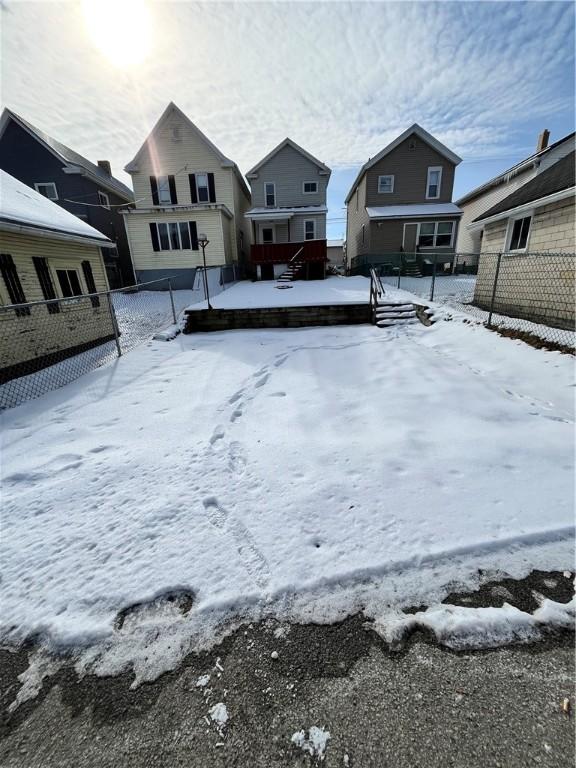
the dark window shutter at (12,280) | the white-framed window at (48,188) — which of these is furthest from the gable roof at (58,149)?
the dark window shutter at (12,280)

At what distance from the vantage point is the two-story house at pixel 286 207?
59.5 ft

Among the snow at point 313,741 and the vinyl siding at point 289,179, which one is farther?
the vinyl siding at point 289,179

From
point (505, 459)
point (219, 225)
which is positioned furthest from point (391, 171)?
point (505, 459)

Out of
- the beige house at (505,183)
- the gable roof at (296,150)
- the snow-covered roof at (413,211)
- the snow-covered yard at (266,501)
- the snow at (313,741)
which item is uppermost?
the gable roof at (296,150)

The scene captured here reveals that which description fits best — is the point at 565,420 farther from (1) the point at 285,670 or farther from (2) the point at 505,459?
(1) the point at 285,670

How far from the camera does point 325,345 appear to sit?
7.30m

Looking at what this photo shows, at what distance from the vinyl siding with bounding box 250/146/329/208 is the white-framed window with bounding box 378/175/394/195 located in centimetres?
316

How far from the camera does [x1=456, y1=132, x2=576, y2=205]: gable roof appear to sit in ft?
49.3

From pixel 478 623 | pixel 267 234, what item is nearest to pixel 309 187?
pixel 267 234

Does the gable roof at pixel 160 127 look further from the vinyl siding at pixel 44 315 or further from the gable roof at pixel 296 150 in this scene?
the vinyl siding at pixel 44 315

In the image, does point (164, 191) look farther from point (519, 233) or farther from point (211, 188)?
point (519, 233)

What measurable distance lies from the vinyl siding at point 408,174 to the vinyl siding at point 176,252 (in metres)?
9.29

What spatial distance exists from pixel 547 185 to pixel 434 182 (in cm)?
1347

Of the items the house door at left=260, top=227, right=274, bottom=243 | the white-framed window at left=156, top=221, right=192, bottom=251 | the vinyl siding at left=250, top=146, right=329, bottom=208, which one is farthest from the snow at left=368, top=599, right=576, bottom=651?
the vinyl siding at left=250, top=146, right=329, bottom=208
